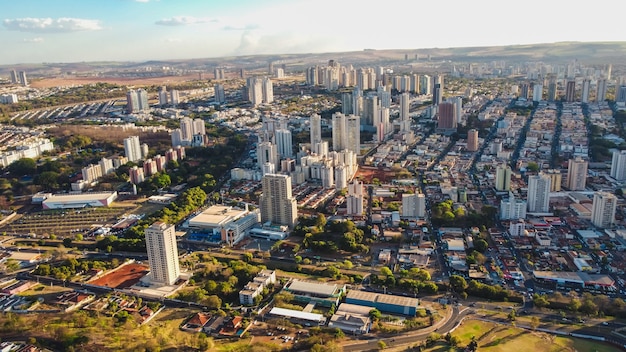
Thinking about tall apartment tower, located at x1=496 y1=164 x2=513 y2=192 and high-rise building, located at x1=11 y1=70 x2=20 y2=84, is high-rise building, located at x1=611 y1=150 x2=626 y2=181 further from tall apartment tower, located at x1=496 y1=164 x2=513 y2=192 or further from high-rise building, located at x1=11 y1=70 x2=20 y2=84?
high-rise building, located at x1=11 y1=70 x2=20 y2=84

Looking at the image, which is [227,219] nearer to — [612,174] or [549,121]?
[612,174]

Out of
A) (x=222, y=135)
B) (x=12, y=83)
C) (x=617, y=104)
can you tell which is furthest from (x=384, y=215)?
(x=12, y=83)

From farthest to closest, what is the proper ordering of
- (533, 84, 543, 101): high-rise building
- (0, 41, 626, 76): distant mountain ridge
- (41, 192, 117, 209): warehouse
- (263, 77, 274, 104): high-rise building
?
(0, 41, 626, 76): distant mountain ridge
(263, 77, 274, 104): high-rise building
(533, 84, 543, 101): high-rise building
(41, 192, 117, 209): warehouse

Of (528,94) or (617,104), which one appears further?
(528,94)

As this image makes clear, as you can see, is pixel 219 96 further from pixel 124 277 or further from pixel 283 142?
pixel 124 277

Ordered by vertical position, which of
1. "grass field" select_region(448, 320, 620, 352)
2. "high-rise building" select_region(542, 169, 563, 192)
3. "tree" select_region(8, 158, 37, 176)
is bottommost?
"grass field" select_region(448, 320, 620, 352)

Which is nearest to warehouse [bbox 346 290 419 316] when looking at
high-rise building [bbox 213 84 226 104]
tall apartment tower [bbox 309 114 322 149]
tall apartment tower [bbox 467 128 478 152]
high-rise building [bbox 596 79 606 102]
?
tall apartment tower [bbox 309 114 322 149]

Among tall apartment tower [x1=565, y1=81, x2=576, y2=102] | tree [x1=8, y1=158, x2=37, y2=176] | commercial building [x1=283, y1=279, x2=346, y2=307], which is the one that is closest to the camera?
commercial building [x1=283, y1=279, x2=346, y2=307]

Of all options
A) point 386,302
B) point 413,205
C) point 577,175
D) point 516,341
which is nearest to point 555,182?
point 577,175
